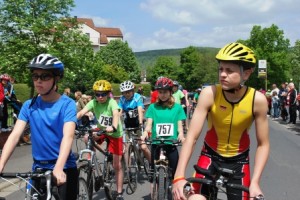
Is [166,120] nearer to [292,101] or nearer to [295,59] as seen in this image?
[292,101]

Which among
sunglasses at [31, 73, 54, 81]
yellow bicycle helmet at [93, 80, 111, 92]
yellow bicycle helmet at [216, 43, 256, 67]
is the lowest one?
yellow bicycle helmet at [93, 80, 111, 92]

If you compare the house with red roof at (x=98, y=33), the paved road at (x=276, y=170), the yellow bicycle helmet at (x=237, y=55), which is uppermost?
the house with red roof at (x=98, y=33)

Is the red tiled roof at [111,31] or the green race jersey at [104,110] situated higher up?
the red tiled roof at [111,31]

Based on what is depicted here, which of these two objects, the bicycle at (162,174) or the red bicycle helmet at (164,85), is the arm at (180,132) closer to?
the bicycle at (162,174)

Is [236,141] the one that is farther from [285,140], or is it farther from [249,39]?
[249,39]

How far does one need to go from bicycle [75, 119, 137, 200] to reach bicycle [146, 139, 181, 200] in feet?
2.69

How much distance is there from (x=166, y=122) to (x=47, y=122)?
3087 millimetres

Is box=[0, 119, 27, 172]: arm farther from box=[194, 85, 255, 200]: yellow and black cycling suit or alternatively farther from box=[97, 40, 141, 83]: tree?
box=[97, 40, 141, 83]: tree

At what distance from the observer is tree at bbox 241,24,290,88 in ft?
255

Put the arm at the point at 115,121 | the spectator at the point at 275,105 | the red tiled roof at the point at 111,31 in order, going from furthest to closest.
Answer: the red tiled roof at the point at 111,31
the spectator at the point at 275,105
the arm at the point at 115,121

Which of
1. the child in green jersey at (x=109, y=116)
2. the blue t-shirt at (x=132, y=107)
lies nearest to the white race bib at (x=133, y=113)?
the blue t-shirt at (x=132, y=107)

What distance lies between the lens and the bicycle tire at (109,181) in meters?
7.10

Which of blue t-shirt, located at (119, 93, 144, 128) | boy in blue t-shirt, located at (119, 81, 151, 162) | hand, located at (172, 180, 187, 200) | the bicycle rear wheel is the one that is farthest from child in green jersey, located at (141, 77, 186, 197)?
hand, located at (172, 180, 187, 200)

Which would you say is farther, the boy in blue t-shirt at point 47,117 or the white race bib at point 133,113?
the white race bib at point 133,113
